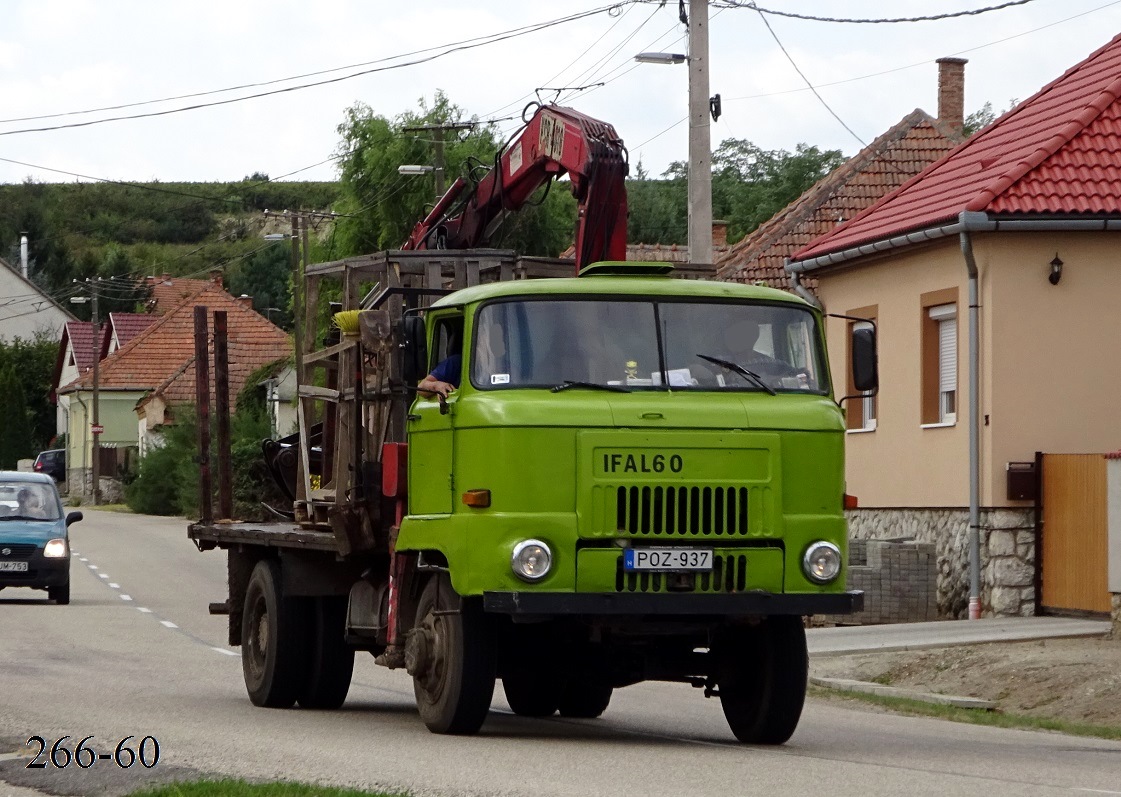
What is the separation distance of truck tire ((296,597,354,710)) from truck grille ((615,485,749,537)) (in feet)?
12.3

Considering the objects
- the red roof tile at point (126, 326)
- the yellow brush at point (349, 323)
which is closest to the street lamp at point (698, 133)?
the yellow brush at point (349, 323)

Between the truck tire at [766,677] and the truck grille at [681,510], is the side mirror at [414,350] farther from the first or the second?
the truck tire at [766,677]

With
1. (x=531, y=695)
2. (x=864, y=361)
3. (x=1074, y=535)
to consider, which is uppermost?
(x=864, y=361)

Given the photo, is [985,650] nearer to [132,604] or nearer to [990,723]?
[990,723]

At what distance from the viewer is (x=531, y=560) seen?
10844 mm

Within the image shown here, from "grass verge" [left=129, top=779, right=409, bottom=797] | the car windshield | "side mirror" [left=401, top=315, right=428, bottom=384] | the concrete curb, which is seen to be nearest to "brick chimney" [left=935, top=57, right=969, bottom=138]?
the car windshield

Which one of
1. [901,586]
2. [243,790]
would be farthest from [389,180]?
[243,790]

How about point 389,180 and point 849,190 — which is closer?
point 849,190

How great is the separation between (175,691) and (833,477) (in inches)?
249

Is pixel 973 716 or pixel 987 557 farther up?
pixel 987 557

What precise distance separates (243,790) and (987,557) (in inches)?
603

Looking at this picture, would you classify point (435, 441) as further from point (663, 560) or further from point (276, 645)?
point (276, 645)

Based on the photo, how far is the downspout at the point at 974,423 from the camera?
22750mm

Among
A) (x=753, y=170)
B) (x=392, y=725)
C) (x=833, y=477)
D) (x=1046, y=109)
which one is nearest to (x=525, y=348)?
(x=833, y=477)
